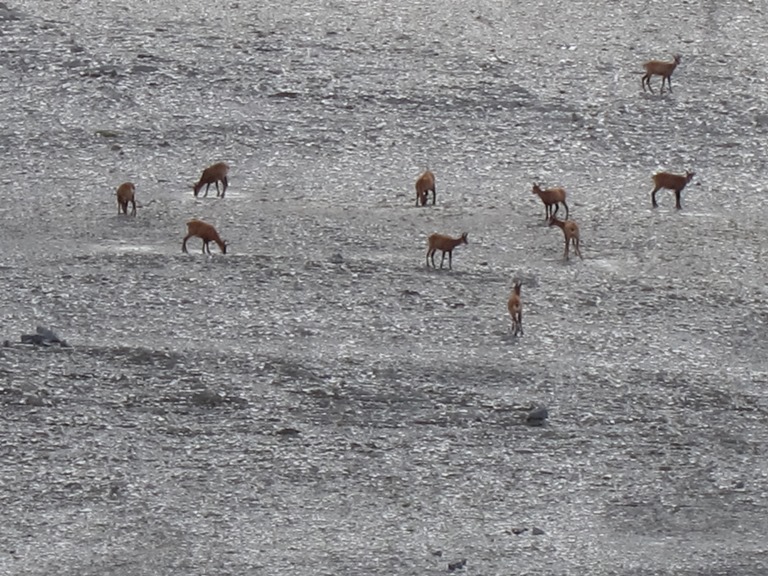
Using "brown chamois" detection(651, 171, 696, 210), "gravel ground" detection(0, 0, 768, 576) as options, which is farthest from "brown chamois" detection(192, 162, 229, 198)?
"brown chamois" detection(651, 171, 696, 210)

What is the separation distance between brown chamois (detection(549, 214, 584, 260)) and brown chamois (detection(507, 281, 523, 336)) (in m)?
1.89

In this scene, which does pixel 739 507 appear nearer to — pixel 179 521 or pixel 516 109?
pixel 179 521

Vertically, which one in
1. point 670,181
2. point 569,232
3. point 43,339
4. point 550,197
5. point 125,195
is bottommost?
point 43,339

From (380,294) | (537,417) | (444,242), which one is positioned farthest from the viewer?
(444,242)

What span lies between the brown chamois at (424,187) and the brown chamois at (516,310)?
3.52 m

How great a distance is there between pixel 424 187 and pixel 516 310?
13.3ft

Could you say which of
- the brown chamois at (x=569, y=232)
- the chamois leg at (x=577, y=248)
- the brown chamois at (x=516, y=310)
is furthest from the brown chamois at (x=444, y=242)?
the chamois leg at (x=577, y=248)

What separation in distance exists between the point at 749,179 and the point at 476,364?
7415 mm

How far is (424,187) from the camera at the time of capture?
24172 mm

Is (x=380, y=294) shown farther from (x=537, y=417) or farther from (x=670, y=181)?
(x=670, y=181)

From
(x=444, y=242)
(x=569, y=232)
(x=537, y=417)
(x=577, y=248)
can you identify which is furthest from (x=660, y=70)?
(x=537, y=417)

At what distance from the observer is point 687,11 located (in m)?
31.6

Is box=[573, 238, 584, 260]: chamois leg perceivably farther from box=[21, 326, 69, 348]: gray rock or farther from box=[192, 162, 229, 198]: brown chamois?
box=[21, 326, 69, 348]: gray rock

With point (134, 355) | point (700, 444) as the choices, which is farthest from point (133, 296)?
point (700, 444)
